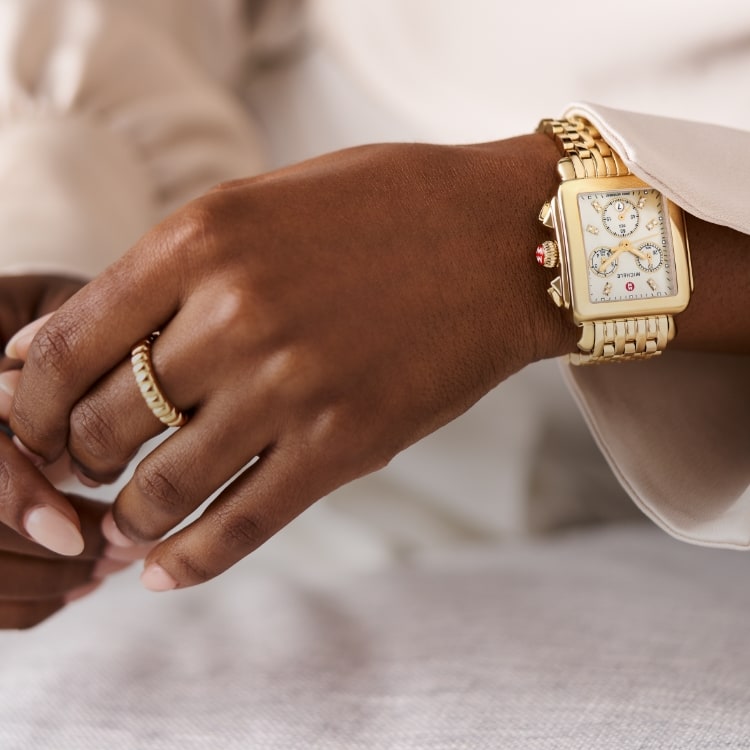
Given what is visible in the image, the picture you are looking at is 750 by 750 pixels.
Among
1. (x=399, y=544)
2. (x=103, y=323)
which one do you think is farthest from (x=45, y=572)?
(x=399, y=544)

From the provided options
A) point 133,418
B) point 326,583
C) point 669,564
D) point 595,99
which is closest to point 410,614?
point 326,583

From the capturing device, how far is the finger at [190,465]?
1.93 ft

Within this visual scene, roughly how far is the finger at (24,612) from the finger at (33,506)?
177 mm

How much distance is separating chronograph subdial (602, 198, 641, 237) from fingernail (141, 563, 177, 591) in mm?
442

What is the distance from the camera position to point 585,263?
25.1 inches

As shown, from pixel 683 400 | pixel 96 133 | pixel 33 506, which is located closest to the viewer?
pixel 33 506

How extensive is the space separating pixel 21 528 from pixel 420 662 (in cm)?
39

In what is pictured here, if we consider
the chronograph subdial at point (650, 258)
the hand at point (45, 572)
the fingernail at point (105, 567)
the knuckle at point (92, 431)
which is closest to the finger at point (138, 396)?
the knuckle at point (92, 431)

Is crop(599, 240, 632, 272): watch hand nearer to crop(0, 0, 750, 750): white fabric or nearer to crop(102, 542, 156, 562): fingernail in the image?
crop(0, 0, 750, 750): white fabric

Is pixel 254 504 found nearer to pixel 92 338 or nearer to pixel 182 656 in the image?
pixel 92 338

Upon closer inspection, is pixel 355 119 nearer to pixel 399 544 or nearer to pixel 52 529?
pixel 399 544

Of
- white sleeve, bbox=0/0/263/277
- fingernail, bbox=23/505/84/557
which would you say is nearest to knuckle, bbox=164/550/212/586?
fingernail, bbox=23/505/84/557

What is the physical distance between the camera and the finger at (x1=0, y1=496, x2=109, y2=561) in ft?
2.45

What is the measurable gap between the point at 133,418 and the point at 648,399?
0.47 m
